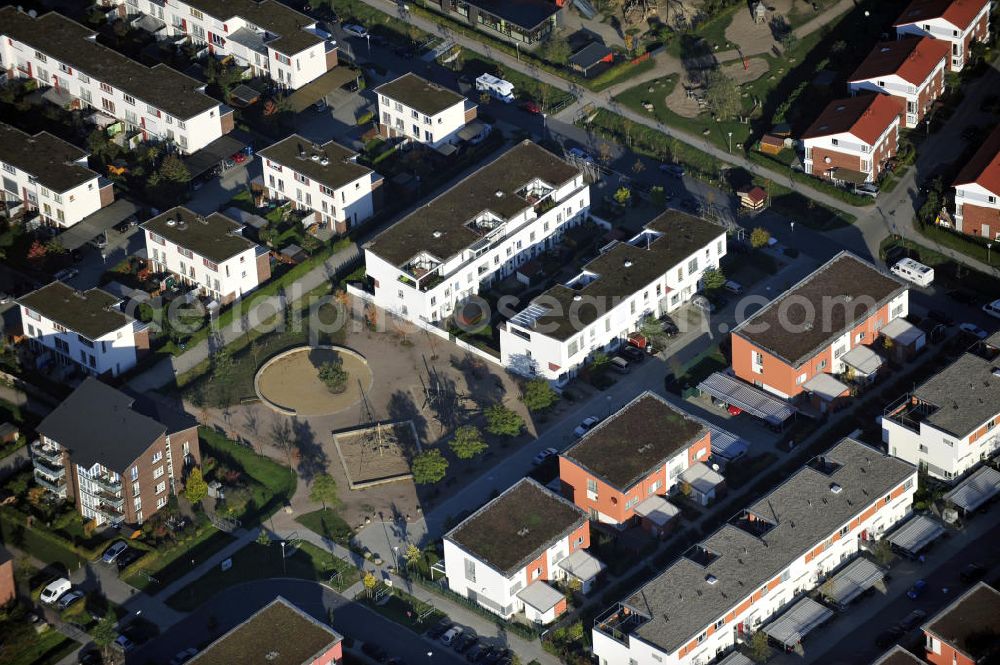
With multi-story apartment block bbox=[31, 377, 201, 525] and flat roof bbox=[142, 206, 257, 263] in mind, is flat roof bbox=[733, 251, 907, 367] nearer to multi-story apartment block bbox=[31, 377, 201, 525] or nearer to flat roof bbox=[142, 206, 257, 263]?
flat roof bbox=[142, 206, 257, 263]

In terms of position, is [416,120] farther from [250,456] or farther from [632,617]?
[632,617]

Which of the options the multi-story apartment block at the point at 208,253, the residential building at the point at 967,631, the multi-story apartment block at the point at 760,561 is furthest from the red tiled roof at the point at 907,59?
the residential building at the point at 967,631

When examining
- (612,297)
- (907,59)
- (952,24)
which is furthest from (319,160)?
(952,24)

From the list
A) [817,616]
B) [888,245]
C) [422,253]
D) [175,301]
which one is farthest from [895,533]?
[175,301]

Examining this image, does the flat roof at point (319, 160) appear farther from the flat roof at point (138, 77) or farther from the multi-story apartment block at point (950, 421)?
the multi-story apartment block at point (950, 421)

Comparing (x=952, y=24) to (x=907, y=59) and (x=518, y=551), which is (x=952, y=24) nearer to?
(x=907, y=59)
